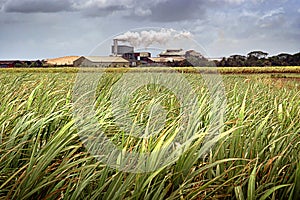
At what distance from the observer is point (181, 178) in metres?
1.66

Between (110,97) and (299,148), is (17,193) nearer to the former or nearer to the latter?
(299,148)

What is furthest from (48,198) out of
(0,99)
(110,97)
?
(110,97)

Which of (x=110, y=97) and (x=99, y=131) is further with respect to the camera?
(x=110, y=97)

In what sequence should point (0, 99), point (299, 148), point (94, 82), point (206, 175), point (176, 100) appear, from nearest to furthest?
1. point (206, 175)
2. point (299, 148)
3. point (0, 99)
4. point (176, 100)
5. point (94, 82)

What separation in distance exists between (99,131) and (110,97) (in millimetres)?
1487

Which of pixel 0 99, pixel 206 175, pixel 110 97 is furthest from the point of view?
pixel 110 97

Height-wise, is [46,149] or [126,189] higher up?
[46,149]

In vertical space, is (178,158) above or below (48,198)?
above

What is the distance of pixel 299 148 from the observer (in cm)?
214

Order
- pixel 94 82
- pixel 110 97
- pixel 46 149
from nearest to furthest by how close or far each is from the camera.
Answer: pixel 46 149 < pixel 110 97 < pixel 94 82

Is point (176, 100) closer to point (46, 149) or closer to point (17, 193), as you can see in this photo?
point (46, 149)

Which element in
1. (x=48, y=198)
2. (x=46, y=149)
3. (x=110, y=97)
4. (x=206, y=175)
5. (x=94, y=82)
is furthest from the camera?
(x=94, y=82)

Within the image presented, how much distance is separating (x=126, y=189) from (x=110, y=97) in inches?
88.6

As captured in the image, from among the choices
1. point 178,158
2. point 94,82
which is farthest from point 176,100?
point 178,158
